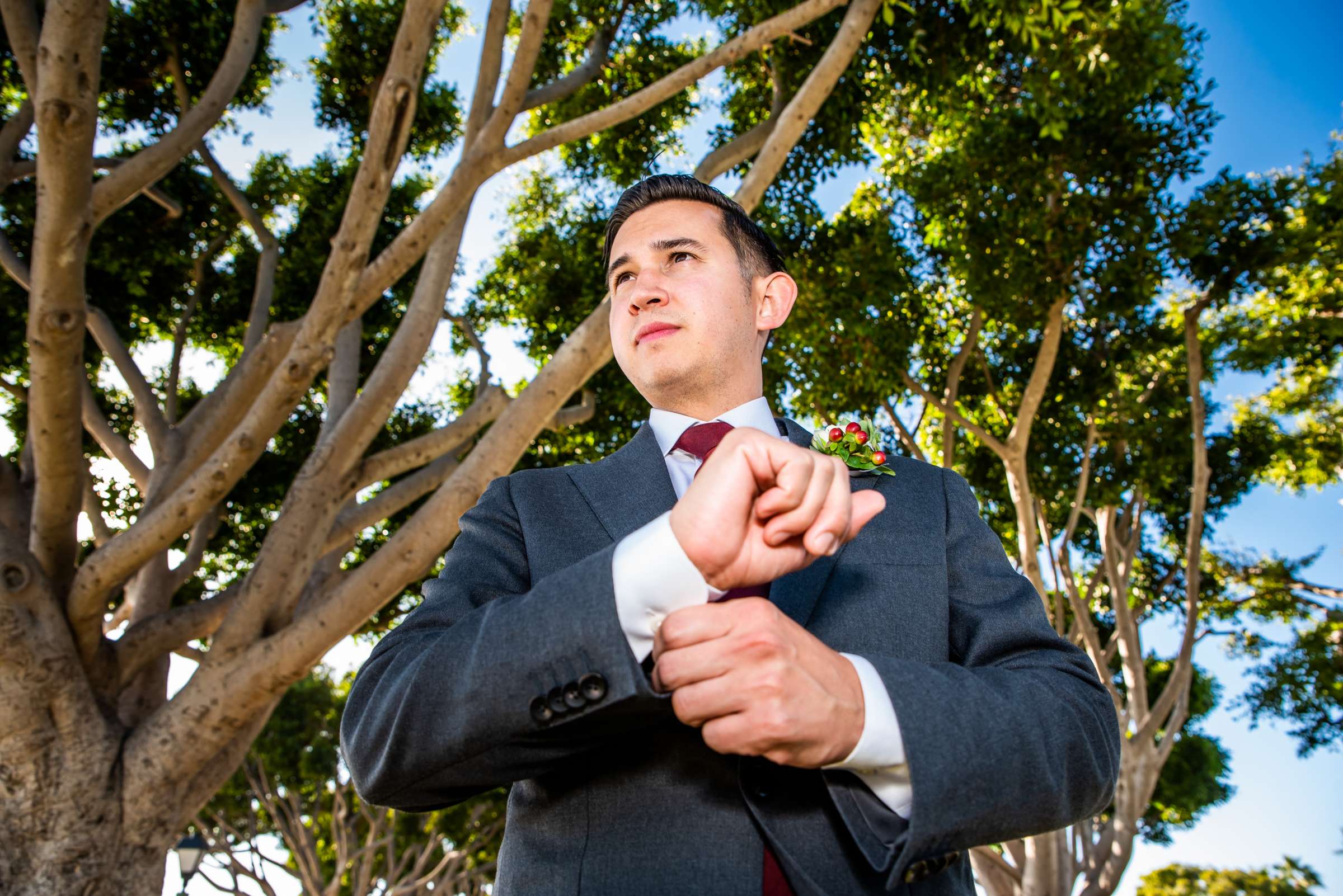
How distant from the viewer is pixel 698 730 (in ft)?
4.84

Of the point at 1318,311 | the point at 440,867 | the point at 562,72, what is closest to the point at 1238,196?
the point at 1318,311

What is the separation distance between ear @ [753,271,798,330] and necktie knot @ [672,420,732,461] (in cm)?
48

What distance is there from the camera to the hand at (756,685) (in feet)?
3.75

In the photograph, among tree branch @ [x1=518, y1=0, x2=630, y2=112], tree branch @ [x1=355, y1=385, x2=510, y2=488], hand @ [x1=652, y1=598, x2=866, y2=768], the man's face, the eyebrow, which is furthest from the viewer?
tree branch @ [x1=518, y1=0, x2=630, y2=112]

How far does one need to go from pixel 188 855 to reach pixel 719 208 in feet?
31.5

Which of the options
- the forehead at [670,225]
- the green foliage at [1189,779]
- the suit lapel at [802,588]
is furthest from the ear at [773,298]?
the green foliage at [1189,779]

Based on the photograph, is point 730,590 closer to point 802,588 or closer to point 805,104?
point 802,588

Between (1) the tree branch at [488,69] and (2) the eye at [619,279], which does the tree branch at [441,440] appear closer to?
(1) the tree branch at [488,69]

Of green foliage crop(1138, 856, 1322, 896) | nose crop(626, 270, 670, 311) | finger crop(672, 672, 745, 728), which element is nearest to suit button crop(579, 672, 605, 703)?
finger crop(672, 672, 745, 728)

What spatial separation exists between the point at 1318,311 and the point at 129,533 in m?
10.2

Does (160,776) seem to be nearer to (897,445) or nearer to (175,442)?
(175,442)

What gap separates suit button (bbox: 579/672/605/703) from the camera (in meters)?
1.21

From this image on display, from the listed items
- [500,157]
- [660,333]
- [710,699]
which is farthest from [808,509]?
[500,157]

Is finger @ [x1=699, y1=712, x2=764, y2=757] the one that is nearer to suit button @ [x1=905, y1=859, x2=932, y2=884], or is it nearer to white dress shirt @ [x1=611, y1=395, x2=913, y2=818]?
white dress shirt @ [x1=611, y1=395, x2=913, y2=818]
